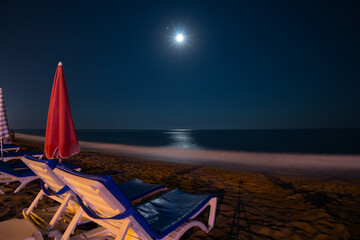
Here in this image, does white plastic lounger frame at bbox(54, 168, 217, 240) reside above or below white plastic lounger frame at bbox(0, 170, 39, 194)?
above

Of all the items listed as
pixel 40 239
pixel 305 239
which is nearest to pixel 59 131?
pixel 40 239

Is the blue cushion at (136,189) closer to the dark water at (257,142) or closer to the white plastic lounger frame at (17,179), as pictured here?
the white plastic lounger frame at (17,179)

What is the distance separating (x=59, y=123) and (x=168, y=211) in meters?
2.33

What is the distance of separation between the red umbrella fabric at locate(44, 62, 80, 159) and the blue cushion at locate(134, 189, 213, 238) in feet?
5.83

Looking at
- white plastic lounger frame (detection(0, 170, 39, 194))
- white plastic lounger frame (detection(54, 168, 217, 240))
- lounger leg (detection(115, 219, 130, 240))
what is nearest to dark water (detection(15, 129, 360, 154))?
white plastic lounger frame (detection(0, 170, 39, 194))

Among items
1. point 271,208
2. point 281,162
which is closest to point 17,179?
point 271,208

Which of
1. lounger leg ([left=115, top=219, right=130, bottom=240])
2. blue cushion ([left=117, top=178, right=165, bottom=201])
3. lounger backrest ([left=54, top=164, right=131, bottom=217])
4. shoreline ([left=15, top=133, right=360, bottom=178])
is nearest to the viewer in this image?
lounger backrest ([left=54, top=164, right=131, bottom=217])

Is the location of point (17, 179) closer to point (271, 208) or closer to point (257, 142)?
point (271, 208)

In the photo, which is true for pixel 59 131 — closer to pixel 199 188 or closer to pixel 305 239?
pixel 199 188

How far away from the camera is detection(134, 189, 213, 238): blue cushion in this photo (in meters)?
1.96

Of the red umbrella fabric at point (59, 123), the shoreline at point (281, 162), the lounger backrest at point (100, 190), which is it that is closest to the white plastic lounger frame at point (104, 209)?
the lounger backrest at point (100, 190)

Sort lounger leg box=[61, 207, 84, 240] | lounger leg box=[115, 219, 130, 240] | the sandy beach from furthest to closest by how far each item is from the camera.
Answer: the sandy beach → lounger leg box=[61, 207, 84, 240] → lounger leg box=[115, 219, 130, 240]

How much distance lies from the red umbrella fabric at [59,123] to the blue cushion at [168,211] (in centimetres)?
178

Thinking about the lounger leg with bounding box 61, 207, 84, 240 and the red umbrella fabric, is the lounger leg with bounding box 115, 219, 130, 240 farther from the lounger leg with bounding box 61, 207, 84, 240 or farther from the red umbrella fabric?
the red umbrella fabric
